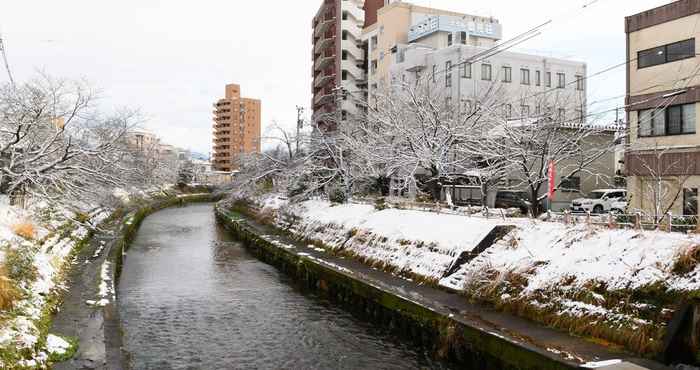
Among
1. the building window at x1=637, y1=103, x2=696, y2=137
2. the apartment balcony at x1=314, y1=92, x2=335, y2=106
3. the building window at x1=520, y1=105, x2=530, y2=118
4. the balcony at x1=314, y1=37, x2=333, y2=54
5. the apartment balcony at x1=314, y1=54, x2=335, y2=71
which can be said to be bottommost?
the building window at x1=637, y1=103, x2=696, y2=137

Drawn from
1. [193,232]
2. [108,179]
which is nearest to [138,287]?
[108,179]

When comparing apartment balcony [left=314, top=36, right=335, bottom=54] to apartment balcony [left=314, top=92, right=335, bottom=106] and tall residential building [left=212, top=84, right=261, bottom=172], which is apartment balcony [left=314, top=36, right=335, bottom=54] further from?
tall residential building [left=212, top=84, right=261, bottom=172]

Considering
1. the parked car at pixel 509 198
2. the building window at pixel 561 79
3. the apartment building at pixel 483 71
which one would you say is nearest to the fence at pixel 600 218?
the parked car at pixel 509 198

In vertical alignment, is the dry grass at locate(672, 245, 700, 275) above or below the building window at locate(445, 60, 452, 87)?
below

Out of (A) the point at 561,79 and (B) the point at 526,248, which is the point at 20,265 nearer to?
(B) the point at 526,248

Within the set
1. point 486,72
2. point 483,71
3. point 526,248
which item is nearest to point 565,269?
point 526,248

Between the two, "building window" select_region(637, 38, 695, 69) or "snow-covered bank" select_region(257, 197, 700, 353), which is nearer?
"snow-covered bank" select_region(257, 197, 700, 353)

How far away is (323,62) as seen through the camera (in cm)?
5422

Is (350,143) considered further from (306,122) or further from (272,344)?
(272,344)

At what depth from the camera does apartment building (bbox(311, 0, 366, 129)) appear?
49622 mm

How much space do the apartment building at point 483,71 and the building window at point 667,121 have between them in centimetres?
1140

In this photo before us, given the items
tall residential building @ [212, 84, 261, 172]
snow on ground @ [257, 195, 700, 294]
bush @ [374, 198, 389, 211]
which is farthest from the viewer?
tall residential building @ [212, 84, 261, 172]

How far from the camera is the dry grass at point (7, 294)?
856 centimetres

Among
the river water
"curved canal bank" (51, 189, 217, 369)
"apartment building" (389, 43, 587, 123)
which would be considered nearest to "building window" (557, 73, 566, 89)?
"apartment building" (389, 43, 587, 123)
